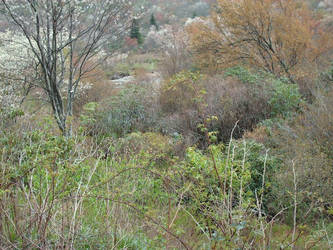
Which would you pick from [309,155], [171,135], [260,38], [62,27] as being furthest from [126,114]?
[260,38]

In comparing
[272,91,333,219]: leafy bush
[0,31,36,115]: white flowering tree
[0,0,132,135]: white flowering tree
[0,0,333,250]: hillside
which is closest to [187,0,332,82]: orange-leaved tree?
[0,0,333,250]: hillside

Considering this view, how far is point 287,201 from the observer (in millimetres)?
5160

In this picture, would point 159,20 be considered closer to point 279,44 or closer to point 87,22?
point 279,44

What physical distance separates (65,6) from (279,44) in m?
11.0

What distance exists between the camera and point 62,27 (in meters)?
6.18

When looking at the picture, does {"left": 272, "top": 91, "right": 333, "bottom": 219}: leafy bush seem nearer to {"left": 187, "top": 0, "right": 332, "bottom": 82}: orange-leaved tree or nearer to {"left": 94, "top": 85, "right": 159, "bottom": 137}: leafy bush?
{"left": 94, "top": 85, "right": 159, "bottom": 137}: leafy bush

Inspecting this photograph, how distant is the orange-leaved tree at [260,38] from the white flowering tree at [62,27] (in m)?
7.96

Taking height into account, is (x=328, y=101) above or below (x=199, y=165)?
above

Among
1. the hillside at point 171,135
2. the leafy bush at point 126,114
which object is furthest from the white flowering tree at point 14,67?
the leafy bush at point 126,114

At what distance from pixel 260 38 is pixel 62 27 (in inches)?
404

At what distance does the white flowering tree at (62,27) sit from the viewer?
18.5ft

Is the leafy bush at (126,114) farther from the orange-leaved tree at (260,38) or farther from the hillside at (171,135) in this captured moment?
the orange-leaved tree at (260,38)

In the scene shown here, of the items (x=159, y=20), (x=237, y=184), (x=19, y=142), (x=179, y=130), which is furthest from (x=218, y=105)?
(x=159, y=20)

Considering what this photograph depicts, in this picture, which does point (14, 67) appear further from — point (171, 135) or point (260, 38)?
point (260, 38)
